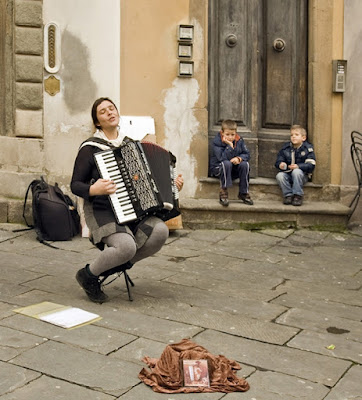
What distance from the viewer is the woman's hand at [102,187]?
19.4 feet

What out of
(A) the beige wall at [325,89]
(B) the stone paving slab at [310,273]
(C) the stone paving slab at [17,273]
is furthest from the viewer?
(A) the beige wall at [325,89]

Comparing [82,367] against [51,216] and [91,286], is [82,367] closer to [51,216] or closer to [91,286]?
[91,286]

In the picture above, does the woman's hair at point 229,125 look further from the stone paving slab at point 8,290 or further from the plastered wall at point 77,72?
the stone paving slab at point 8,290

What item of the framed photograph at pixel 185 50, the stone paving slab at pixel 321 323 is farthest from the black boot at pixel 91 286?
the framed photograph at pixel 185 50

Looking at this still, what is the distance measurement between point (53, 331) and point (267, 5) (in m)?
5.66

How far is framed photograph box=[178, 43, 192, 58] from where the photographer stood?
930 cm

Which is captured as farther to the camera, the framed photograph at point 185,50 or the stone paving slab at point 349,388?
the framed photograph at point 185,50

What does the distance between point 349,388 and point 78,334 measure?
5.85ft

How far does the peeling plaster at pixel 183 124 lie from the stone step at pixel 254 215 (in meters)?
0.35

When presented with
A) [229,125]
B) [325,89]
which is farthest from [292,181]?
[325,89]

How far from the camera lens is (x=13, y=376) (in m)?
4.61

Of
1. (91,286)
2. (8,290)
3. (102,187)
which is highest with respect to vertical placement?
(102,187)

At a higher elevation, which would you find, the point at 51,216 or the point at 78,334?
the point at 51,216

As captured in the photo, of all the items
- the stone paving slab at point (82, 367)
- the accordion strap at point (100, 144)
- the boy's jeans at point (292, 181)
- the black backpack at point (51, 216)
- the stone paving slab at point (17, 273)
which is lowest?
the stone paving slab at point (82, 367)
